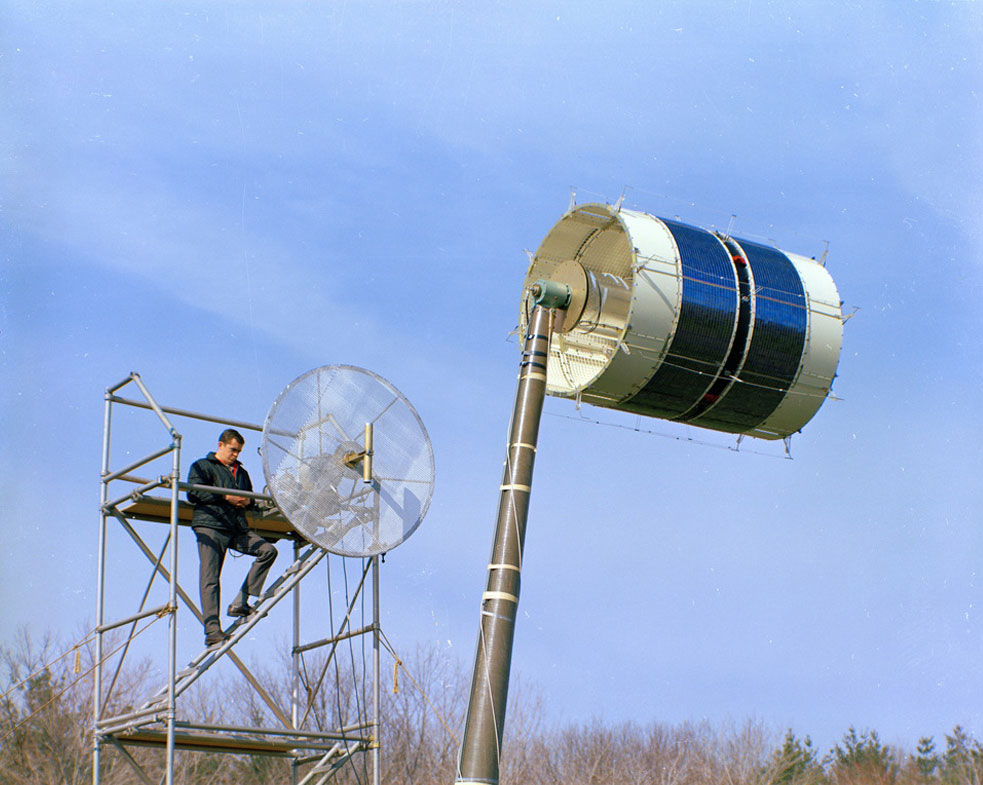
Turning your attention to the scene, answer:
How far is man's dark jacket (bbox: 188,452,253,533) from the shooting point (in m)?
19.6

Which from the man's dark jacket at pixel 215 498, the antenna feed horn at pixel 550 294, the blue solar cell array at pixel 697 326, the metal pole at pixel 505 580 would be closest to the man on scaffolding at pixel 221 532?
the man's dark jacket at pixel 215 498

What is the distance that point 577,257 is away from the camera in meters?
27.1

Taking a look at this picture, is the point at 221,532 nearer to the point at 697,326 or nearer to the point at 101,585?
the point at 101,585

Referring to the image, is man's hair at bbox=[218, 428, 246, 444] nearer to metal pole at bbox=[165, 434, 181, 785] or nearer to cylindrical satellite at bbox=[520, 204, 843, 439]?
metal pole at bbox=[165, 434, 181, 785]

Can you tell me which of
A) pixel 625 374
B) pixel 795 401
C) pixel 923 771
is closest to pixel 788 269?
pixel 795 401

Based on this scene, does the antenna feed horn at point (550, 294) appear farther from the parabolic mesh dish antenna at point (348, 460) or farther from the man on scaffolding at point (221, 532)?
the man on scaffolding at point (221, 532)

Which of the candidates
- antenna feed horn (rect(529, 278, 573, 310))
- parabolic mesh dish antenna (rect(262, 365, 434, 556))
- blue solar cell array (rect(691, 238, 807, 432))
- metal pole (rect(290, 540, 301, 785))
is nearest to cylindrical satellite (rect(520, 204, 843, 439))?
blue solar cell array (rect(691, 238, 807, 432))

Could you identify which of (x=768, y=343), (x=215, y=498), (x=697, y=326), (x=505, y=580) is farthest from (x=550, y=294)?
(x=215, y=498)

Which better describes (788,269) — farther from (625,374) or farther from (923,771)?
(923,771)

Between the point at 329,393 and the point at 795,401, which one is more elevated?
the point at 795,401

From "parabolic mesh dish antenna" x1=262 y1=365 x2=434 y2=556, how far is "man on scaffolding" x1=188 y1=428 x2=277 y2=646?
85 centimetres

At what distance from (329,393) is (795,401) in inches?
412

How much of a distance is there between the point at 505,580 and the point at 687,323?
612 cm

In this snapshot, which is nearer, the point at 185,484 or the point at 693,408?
the point at 185,484
